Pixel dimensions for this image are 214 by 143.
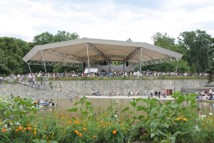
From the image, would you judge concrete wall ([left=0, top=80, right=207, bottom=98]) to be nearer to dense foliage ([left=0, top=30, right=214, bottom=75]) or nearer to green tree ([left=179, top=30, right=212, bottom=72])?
dense foliage ([left=0, top=30, right=214, bottom=75])

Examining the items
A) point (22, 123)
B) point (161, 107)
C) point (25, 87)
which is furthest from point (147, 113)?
point (25, 87)

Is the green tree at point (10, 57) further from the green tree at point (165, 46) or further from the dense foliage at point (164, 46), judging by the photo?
the green tree at point (165, 46)

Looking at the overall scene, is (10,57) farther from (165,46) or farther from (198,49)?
(198,49)

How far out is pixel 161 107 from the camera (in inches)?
233

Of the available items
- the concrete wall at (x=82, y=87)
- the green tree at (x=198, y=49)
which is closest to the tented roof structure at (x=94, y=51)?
the concrete wall at (x=82, y=87)

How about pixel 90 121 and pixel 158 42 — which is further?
pixel 158 42

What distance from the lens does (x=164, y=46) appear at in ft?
242

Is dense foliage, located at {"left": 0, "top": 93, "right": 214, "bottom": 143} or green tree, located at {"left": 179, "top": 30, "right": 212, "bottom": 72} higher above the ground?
green tree, located at {"left": 179, "top": 30, "right": 212, "bottom": 72}

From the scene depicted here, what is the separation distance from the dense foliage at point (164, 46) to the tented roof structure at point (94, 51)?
8.76 meters

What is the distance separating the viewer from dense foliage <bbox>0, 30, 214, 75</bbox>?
62781 mm

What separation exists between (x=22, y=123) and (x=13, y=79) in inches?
1276

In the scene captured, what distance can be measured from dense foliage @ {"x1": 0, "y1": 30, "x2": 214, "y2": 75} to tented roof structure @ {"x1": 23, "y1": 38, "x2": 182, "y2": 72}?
345 inches

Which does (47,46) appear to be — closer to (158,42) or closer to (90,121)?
(90,121)

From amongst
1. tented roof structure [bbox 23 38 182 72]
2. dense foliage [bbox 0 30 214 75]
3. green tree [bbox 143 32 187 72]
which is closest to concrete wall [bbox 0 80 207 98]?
tented roof structure [bbox 23 38 182 72]
